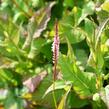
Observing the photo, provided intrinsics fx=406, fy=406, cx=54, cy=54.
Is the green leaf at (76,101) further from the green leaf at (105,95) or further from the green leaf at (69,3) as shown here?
the green leaf at (69,3)

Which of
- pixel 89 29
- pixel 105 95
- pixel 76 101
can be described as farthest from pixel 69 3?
pixel 105 95

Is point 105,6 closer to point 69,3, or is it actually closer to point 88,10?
point 88,10

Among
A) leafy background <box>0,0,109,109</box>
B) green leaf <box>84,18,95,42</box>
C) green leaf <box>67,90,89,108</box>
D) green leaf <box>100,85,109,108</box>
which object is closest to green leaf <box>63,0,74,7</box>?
leafy background <box>0,0,109,109</box>

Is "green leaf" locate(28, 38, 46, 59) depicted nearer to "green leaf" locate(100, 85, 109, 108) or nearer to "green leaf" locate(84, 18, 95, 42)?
"green leaf" locate(84, 18, 95, 42)

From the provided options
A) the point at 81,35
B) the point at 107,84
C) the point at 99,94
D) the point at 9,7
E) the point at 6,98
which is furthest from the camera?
the point at 9,7

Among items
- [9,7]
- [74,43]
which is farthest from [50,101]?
[9,7]

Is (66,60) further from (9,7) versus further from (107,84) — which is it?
(9,7)

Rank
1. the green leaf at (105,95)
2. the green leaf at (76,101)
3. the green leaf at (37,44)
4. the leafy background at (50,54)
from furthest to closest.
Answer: the green leaf at (37,44)
the green leaf at (76,101)
the leafy background at (50,54)
the green leaf at (105,95)

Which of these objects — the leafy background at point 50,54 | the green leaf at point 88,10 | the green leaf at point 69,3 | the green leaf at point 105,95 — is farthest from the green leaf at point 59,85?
the green leaf at point 69,3
